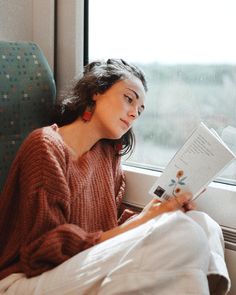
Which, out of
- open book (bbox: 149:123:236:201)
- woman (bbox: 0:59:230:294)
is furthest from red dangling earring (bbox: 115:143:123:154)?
open book (bbox: 149:123:236:201)

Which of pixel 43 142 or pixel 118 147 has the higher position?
pixel 43 142

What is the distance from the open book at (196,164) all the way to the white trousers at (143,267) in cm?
21

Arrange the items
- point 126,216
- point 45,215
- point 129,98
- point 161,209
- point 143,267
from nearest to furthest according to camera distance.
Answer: point 143,267 → point 45,215 → point 161,209 → point 129,98 → point 126,216

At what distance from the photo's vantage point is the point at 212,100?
1278 mm

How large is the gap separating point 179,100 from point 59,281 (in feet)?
2.36

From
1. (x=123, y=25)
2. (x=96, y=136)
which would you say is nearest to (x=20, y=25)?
(x=123, y=25)

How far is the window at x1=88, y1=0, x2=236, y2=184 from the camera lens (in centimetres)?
124

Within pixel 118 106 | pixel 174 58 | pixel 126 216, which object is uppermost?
pixel 174 58

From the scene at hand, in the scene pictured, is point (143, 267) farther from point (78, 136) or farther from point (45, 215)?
point (78, 136)

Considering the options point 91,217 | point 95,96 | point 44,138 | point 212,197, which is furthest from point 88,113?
point 212,197

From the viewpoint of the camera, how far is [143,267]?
0.82 m

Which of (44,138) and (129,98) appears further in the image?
(129,98)

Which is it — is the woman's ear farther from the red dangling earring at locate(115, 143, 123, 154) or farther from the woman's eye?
the red dangling earring at locate(115, 143, 123, 154)

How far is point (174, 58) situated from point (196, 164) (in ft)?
1.41
